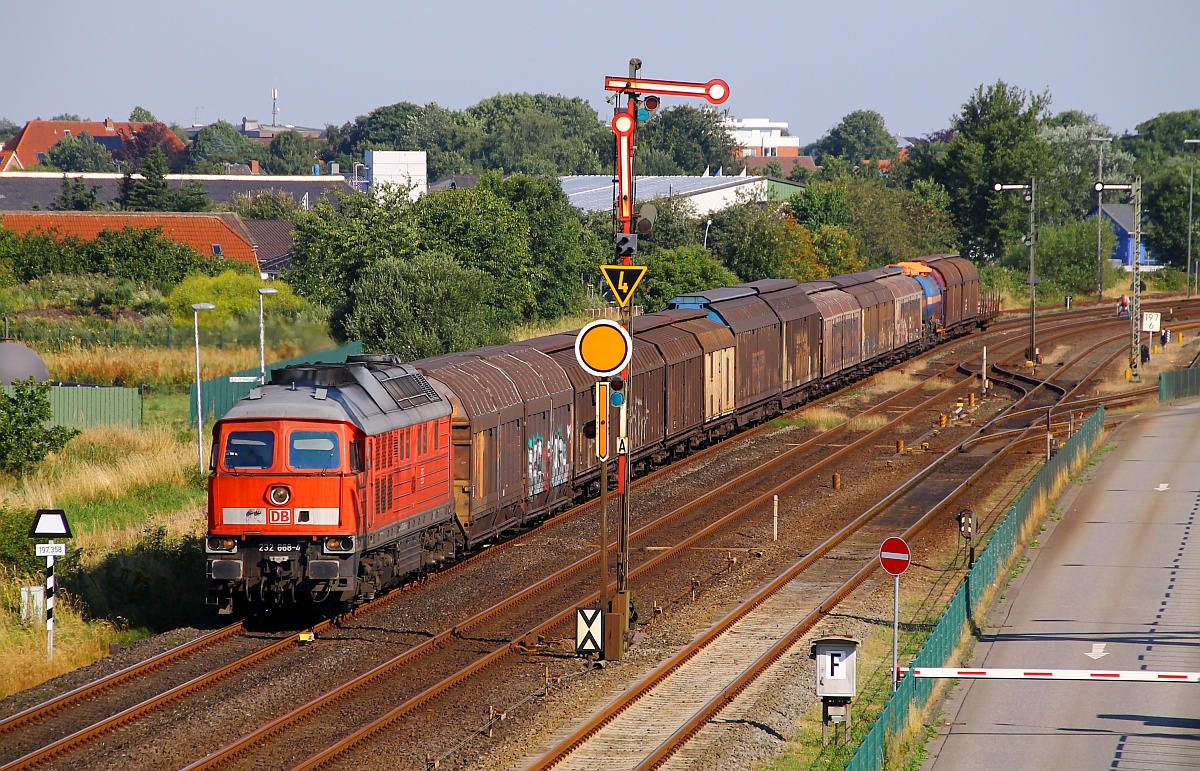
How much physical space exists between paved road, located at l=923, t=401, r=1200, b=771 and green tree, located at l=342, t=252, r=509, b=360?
2548 centimetres

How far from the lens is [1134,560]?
28.5 metres

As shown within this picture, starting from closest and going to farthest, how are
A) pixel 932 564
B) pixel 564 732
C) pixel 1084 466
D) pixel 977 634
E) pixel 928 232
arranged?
pixel 564 732, pixel 977 634, pixel 932 564, pixel 1084 466, pixel 928 232

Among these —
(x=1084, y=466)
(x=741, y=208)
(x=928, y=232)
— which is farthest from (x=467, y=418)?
(x=928, y=232)

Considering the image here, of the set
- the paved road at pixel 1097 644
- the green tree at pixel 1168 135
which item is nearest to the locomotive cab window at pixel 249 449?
the paved road at pixel 1097 644

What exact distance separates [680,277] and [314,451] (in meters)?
51.7

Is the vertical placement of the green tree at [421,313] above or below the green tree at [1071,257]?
below

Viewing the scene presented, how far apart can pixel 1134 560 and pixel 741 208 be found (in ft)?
193

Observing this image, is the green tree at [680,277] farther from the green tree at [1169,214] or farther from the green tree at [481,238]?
the green tree at [1169,214]

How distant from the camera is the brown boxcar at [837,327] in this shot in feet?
167

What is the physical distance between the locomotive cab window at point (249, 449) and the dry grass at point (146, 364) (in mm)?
29932

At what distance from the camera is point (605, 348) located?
20.0 m

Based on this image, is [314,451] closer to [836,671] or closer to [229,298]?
[836,671]

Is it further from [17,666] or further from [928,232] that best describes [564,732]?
[928,232]

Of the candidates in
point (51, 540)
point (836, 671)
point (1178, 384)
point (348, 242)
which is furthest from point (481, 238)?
point (836, 671)
